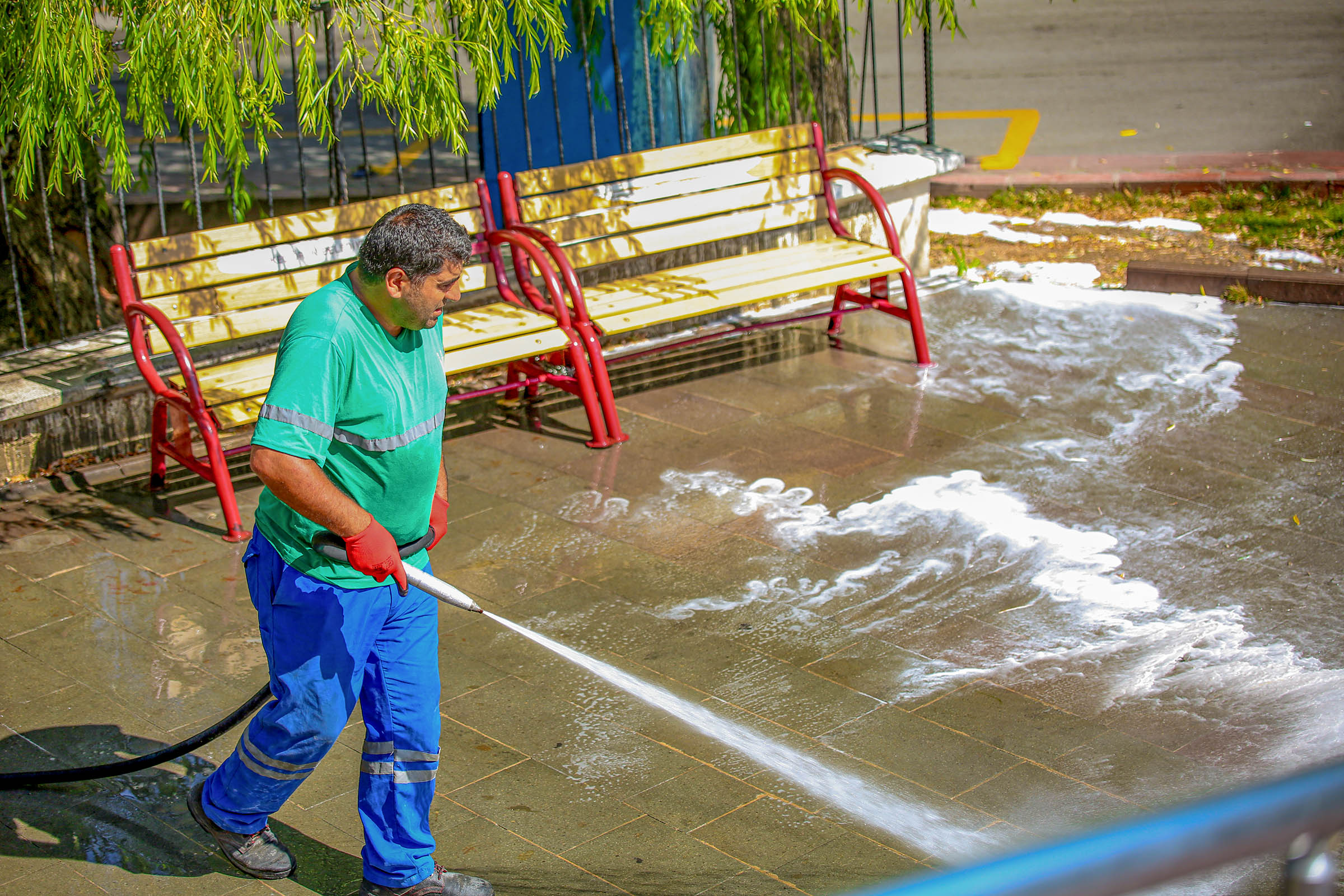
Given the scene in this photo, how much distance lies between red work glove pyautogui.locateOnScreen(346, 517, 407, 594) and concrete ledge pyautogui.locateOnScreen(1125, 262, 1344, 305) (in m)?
6.50

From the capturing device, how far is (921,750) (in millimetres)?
4074

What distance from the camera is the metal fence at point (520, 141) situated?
23.2 ft

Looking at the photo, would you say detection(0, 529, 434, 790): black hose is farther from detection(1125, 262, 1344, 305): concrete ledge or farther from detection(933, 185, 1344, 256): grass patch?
detection(933, 185, 1344, 256): grass patch

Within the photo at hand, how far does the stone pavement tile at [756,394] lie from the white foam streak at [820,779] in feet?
8.50

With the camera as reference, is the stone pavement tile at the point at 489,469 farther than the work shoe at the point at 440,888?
Yes

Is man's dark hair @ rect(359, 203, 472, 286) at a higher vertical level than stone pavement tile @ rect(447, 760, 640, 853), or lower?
higher

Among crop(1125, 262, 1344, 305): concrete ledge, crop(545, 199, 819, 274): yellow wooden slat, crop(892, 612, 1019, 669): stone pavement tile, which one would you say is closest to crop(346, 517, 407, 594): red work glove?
crop(892, 612, 1019, 669): stone pavement tile

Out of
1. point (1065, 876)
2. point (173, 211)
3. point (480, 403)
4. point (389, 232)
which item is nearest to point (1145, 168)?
point (480, 403)

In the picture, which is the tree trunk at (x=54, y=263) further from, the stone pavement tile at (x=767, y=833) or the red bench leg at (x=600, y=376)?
the stone pavement tile at (x=767, y=833)

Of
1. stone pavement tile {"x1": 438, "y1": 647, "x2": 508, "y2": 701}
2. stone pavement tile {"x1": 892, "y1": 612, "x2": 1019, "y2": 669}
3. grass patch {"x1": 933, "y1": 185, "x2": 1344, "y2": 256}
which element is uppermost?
grass patch {"x1": 933, "y1": 185, "x2": 1344, "y2": 256}

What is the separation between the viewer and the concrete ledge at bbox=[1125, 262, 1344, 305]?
8.02m

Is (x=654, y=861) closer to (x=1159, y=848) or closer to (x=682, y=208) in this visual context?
(x=1159, y=848)

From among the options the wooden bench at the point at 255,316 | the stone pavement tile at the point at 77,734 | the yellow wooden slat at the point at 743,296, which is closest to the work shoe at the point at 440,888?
the stone pavement tile at the point at 77,734

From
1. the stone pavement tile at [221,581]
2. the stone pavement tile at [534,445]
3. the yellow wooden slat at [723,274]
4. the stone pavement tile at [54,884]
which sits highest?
the yellow wooden slat at [723,274]
